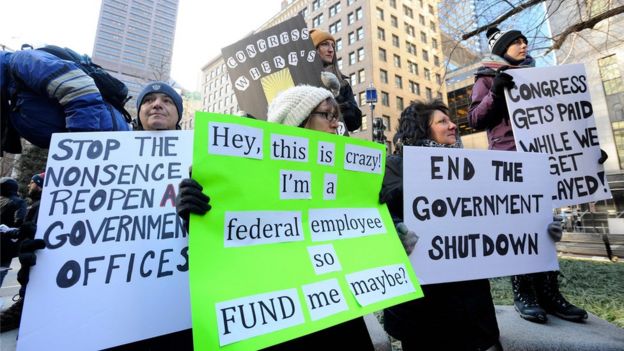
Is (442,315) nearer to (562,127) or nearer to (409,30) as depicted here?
(562,127)

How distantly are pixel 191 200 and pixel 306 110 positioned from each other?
83 cm

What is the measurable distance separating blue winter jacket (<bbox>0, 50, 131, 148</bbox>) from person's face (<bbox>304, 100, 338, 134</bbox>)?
1359 millimetres

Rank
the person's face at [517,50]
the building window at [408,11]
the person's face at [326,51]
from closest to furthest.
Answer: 1. the person's face at [517,50]
2. the person's face at [326,51]
3. the building window at [408,11]

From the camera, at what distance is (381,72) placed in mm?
33094

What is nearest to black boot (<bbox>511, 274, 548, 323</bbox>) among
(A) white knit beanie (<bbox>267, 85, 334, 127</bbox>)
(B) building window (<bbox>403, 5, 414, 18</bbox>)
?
(A) white knit beanie (<bbox>267, 85, 334, 127</bbox>)

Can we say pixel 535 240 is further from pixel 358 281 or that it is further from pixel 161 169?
pixel 161 169

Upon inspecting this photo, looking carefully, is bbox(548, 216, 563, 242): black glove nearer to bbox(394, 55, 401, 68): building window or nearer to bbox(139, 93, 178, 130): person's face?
bbox(139, 93, 178, 130): person's face

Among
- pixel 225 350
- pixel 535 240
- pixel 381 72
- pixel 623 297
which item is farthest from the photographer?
pixel 381 72

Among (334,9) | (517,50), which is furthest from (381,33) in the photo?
(517,50)

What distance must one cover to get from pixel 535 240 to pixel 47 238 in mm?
2462

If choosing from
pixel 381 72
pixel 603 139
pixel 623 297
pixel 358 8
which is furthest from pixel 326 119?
pixel 358 8

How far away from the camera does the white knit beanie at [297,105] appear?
157 centimetres

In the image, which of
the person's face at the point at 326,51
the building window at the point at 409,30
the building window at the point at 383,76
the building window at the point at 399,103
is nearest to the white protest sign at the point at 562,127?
the person's face at the point at 326,51

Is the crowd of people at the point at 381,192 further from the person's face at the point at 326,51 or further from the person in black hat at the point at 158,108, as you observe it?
the person's face at the point at 326,51
